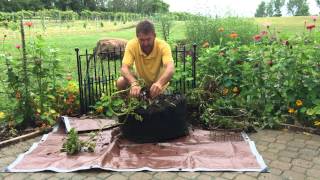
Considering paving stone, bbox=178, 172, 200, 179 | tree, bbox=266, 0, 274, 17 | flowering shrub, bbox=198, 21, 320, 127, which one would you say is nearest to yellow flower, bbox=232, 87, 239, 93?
flowering shrub, bbox=198, 21, 320, 127

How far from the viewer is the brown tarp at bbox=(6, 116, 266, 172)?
3738 millimetres

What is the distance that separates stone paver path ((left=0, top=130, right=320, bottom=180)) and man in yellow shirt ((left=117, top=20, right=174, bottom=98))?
47.3 inches

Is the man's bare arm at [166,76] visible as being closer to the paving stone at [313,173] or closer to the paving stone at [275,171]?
the paving stone at [275,171]

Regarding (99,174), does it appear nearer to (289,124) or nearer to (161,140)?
(161,140)

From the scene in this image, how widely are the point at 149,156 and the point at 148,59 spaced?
4.33ft

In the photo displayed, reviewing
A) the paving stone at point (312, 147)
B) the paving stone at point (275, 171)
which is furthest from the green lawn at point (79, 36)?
the paving stone at point (275, 171)

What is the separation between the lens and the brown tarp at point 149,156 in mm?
3738

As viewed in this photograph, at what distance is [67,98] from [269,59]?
2.94 m

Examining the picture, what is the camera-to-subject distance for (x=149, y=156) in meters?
4.01

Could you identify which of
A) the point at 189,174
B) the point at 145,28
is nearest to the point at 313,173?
the point at 189,174

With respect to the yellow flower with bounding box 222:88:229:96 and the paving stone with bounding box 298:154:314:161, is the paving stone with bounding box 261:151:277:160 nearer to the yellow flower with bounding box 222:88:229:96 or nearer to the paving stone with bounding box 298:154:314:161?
the paving stone with bounding box 298:154:314:161

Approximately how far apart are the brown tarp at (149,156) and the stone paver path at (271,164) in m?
0.08

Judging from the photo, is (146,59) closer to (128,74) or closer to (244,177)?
(128,74)

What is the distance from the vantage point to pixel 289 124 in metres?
4.89
